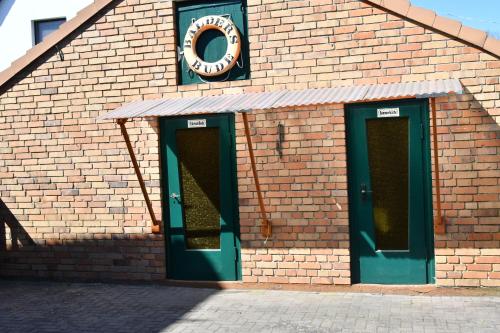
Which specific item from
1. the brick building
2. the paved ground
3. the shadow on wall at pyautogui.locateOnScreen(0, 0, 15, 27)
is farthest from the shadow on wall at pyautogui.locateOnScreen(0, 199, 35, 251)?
the shadow on wall at pyautogui.locateOnScreen(0, 0, 15, 27)

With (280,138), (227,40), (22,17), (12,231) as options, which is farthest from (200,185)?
(22,17)

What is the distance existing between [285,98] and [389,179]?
5.41 ft

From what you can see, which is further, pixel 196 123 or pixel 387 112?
pixel 196 123

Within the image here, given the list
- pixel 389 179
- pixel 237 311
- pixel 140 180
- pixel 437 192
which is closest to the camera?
pixel 237 311

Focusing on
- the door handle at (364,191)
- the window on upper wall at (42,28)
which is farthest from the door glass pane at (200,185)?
the window on upper wall at (42,28)

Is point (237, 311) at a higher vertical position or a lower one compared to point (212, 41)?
lower

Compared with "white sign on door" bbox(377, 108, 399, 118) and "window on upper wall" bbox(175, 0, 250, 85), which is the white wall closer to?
"window on upper wall" bbox(175, 0, 250, 85)

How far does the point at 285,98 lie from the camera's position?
7.11 m

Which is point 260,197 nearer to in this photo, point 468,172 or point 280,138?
point 280,138

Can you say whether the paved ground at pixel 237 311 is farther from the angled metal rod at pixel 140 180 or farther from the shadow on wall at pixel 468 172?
the angled metal rod at pixel 140 180

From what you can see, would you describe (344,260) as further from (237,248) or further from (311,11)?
(311,11)

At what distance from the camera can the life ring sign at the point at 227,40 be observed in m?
7.84

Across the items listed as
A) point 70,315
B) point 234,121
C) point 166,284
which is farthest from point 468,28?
point 70,315

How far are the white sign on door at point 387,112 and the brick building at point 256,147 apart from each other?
0.01m
